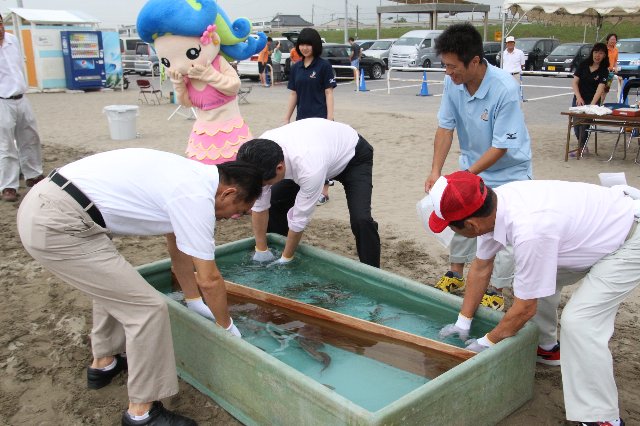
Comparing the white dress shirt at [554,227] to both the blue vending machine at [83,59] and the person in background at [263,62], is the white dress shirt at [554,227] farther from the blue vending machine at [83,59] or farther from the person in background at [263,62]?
the blue vending machine at [83,59]

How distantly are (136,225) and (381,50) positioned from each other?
23590 millimetres

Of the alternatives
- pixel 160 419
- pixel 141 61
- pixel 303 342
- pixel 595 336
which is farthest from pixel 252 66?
pixel 595 336

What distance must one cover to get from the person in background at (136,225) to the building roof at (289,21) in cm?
5851

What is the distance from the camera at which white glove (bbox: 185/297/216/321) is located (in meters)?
3.31

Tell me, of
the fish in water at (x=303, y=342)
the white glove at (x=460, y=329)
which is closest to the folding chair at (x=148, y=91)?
the fish in water at (x=303, y=342)

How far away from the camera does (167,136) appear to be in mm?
10906

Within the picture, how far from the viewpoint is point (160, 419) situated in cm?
276

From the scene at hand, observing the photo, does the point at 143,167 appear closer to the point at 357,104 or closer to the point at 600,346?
the point at 600,346

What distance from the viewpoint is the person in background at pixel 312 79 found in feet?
19.4

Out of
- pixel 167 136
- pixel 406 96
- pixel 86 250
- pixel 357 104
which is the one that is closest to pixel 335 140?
pixel 86 250

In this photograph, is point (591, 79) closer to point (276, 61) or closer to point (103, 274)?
point (103, 274)

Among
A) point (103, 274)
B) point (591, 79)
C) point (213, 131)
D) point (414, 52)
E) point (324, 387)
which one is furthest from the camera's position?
point (414, 52)

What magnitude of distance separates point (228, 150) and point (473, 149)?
2.28 m

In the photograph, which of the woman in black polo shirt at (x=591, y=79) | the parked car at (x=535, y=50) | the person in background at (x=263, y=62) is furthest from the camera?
the parked car at (x=535, y=50)
